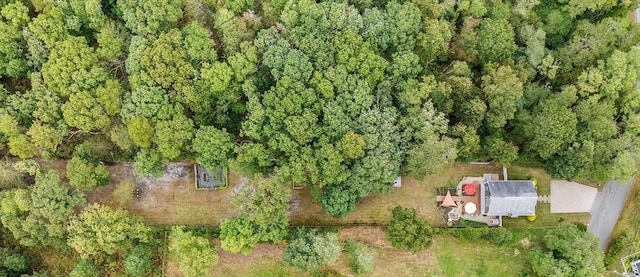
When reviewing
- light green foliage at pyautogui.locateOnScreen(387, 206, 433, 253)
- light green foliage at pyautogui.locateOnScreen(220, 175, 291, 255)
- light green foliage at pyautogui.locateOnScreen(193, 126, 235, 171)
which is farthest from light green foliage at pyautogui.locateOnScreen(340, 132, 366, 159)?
light green foliage at pyautogui.locateOnScreen(193, 126, 235, 171)

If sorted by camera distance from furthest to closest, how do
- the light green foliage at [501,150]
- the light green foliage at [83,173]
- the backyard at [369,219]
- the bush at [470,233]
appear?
the backyard at [369,219], the bush at [470,233], the light green foliage at [501,150], the light green foliage at [83,173]

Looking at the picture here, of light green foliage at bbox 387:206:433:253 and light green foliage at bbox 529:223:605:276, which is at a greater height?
light green foliage at bbox 387:206:433:253

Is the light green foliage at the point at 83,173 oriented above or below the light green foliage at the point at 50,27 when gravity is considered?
below

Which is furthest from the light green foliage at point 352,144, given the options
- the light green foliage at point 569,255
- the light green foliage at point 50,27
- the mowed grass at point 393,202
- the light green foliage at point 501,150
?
the light green foliage at point 50,27

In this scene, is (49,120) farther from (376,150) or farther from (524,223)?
(524,223)

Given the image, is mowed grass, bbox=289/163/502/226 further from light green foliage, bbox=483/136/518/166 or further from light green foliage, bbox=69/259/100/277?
light green foliage, bbox=69/259/100/277

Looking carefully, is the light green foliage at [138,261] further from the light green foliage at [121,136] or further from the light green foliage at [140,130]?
the light green foliage at [140,130]

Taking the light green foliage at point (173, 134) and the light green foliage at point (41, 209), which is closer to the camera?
the light green foliage at point (173, 134)
